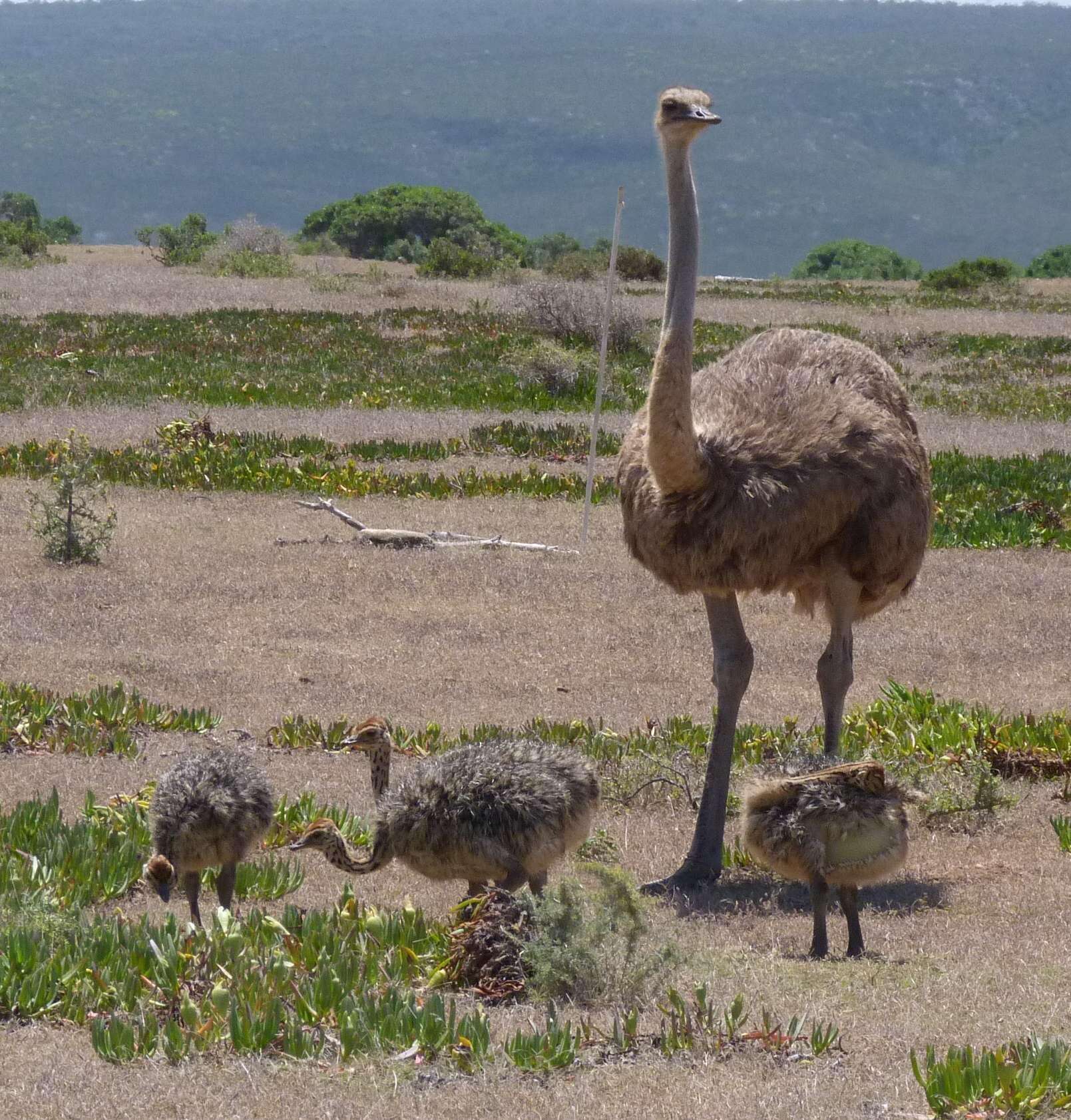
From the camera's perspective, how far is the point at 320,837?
6.61 metres

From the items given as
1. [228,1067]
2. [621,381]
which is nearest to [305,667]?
[228,1067]

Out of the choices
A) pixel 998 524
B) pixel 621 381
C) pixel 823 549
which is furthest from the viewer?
pixel 621 381

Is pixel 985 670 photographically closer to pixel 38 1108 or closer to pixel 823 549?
pixel 823 549

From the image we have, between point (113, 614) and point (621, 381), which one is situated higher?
point (621, 381)

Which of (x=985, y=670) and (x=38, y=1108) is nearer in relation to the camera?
(x=38, y=1108)

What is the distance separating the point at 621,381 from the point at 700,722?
585 inches

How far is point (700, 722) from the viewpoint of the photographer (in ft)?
33.2

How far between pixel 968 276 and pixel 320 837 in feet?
154

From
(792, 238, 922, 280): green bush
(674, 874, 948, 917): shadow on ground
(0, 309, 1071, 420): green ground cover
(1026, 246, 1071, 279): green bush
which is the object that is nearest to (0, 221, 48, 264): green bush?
(0, 309, 1071, 420): green ground cover

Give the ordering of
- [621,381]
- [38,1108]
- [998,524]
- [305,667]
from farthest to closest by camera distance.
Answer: [621,381], [998,524], [305,667], [38,1108]

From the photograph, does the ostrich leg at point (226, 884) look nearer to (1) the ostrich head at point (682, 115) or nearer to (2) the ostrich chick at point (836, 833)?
(2) the ostrich chick at point (836, 833)

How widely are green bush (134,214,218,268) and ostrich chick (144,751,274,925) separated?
4152 centimetres

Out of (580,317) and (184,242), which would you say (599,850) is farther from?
(184,242)

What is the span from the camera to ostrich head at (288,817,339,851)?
659 cm
